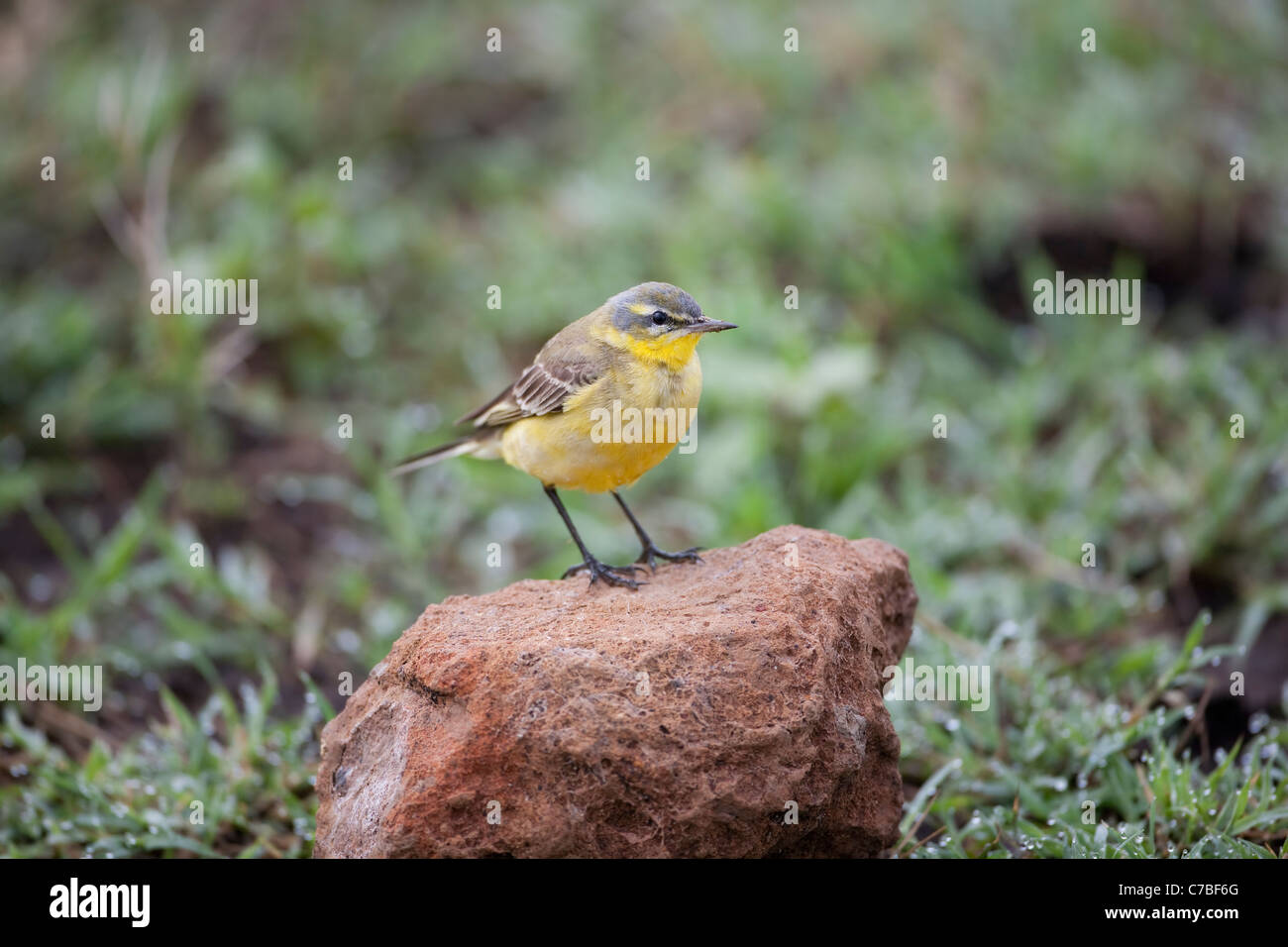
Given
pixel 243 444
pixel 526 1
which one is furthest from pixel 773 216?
pixel 526 1

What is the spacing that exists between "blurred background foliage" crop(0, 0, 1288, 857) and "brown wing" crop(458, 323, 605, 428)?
1.53 metres

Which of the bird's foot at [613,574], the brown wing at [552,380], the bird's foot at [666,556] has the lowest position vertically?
the bird's foot at [613,574]

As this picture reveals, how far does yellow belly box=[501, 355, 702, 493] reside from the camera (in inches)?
193

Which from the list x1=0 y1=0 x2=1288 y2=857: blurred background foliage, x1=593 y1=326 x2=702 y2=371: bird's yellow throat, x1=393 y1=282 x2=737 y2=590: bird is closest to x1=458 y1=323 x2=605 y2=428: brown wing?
x1=393 y1=282 x2=737 y2=590: bird

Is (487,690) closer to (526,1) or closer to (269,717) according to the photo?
(269,717)

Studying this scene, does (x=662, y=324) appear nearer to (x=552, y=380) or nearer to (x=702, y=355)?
(x=552, y=380)

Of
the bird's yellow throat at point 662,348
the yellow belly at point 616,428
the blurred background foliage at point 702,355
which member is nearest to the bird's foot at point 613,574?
the yellow belly at point 616,428

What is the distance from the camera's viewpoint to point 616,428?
4902 millimetres

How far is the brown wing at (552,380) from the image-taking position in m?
5.16

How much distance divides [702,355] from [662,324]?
→ 11.0 ft

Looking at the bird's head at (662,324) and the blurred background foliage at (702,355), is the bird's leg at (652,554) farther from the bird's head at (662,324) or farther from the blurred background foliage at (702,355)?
the blurred background foliage at (702,355)

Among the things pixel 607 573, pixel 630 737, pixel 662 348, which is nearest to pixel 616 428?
pixel 662 348

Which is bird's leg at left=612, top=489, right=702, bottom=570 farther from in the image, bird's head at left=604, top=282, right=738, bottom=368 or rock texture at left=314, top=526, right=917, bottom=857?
rock texture at left=314, top=526, right=917, bottom=857
